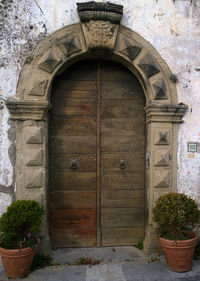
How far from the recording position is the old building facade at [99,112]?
11.5 feet

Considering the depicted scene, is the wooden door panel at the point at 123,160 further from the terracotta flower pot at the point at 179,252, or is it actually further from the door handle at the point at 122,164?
the terracotta flower pot at the point at 179,252

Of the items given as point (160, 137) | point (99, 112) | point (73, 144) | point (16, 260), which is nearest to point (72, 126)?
point (73, 144)

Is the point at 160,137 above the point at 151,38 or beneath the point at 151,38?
beneath

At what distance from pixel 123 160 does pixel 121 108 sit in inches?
31.7

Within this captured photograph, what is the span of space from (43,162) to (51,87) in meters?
1.10

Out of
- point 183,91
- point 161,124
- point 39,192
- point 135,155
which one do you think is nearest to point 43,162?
point 39,192

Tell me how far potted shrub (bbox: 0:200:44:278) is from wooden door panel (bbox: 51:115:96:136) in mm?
1179

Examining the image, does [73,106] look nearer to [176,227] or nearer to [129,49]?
[129,49]

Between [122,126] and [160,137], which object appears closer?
[160,137]

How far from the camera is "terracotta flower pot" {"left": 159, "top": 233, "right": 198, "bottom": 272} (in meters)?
3.13

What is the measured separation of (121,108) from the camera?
393 centimetres

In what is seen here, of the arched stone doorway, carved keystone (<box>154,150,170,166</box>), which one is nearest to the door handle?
the arched stone doorway

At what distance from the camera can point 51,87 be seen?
3709 millimetres

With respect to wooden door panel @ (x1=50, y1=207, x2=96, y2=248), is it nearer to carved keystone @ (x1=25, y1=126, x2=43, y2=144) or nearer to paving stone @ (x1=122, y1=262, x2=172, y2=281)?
paving stone @ (x1=122, y1=262, x2=172, y2=281)
